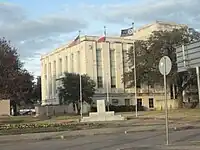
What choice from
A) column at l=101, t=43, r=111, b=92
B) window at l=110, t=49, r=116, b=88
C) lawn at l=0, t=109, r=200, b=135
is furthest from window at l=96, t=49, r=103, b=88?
lawn at l=0, t=109, r=200, b=135

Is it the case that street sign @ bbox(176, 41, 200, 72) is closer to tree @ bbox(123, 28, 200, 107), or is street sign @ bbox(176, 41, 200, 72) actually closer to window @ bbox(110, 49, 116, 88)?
tree @ bbox(123, 28, 200, 107)

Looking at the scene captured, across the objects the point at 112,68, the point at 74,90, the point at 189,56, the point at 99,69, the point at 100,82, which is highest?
the point at 112,68

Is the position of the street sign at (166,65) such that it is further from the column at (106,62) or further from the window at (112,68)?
the window at (112,68)

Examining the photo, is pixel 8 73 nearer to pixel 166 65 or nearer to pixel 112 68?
pixel 166 65

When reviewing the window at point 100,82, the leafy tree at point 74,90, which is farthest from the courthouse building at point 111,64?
the leafy tree at point 74,90

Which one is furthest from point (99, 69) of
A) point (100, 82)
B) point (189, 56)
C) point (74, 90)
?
point (189, 56)

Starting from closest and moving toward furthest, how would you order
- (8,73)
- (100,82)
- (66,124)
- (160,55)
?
1. (66,124)
2. (8,73)
3. (160,55)
4. (100,82)

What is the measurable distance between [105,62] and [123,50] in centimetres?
529

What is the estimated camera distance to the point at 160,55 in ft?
226

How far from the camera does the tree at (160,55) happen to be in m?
68.6

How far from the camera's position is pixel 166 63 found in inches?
593

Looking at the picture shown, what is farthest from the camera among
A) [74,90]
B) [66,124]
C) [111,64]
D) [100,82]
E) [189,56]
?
[111,64]

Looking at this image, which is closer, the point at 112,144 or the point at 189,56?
the point at 189,56

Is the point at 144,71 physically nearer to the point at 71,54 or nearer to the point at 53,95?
the point at 71,54
